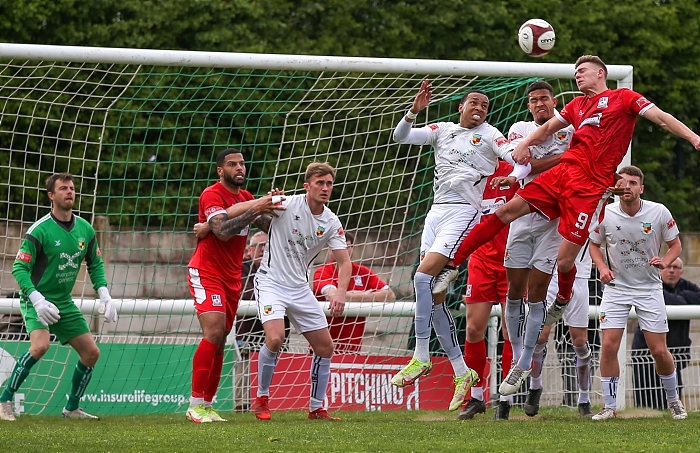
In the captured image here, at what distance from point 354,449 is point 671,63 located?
1851 centimetres

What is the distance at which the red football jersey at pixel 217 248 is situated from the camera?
1021 cm

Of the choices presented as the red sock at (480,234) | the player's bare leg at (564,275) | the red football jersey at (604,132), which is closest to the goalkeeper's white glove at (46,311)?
the red sock at (480,234)

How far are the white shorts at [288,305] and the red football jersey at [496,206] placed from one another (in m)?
1.64

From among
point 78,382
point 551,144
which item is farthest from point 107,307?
point 551,144

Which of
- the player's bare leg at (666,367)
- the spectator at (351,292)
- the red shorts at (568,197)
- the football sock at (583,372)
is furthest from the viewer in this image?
the spectator at (351,292)

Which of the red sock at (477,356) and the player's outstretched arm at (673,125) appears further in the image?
the red sock at (477,356)

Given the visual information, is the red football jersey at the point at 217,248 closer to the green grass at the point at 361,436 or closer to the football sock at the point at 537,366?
the green grass at the point at 361,436

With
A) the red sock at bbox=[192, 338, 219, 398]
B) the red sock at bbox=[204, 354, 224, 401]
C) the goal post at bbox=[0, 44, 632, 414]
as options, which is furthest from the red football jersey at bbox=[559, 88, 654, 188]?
the red sock at bbox=[204, 354, 224, 401]

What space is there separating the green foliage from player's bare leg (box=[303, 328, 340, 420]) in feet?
27.5

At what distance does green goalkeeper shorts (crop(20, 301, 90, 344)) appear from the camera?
1044 cm

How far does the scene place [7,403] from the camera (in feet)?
34.3

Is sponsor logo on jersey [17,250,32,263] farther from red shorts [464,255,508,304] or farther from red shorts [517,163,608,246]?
red shorts [517,163,608,246]

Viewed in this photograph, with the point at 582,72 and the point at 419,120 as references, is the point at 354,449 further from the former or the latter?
the point at 419,120

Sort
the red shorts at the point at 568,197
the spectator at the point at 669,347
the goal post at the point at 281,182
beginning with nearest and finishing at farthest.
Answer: the red shorts at the point at 568,197, the goal post at the point at 281,182, the spectator at the point at 669,347
